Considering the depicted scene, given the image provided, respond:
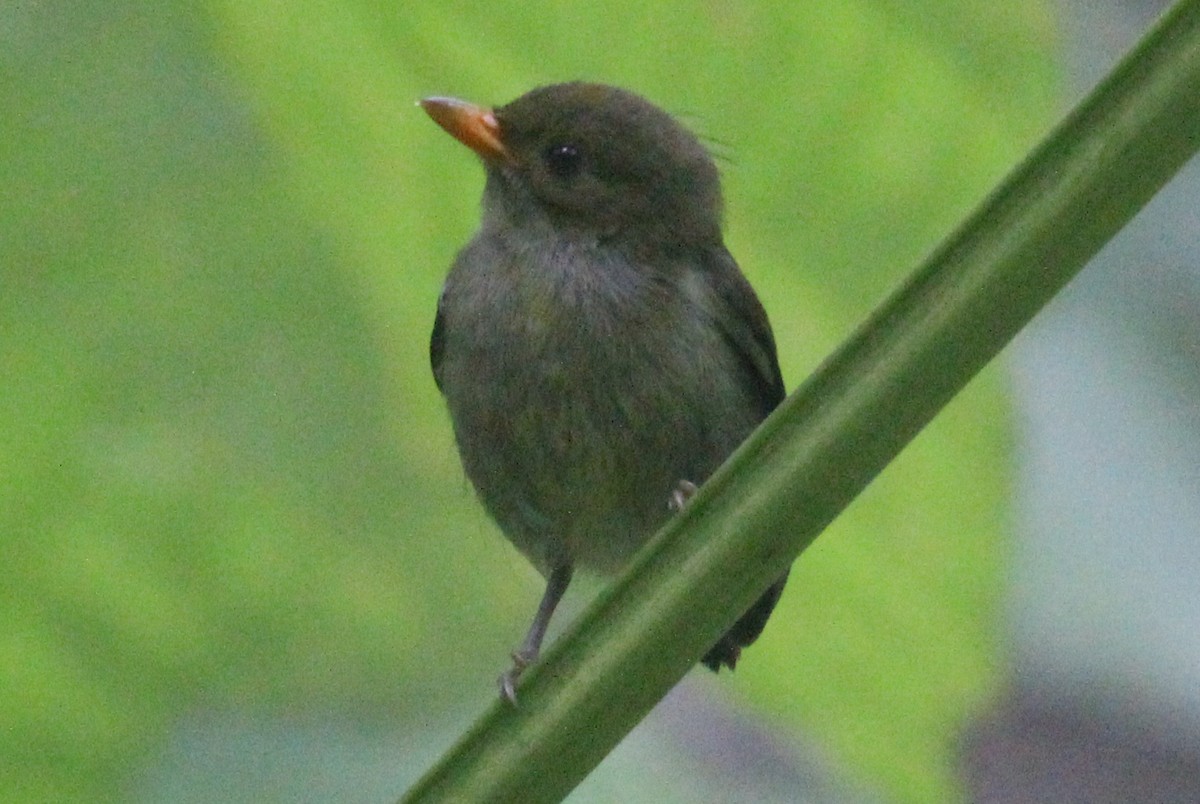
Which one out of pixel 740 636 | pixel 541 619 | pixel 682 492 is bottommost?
pixel 541 619

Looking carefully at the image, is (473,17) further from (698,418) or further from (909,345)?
(909,345)

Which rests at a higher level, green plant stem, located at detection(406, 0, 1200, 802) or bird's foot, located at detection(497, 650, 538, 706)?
green plant stem, located at detection(406, 0, 1200, 802)

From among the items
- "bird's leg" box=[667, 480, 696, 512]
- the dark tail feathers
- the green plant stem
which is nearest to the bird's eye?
"bird's leg" box=[667, 480, 696, 512]

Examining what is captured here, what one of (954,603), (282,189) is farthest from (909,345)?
(282,189)

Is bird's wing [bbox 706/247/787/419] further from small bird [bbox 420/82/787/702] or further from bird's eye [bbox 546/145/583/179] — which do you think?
bird's eye [bbox 546/145/583/179]

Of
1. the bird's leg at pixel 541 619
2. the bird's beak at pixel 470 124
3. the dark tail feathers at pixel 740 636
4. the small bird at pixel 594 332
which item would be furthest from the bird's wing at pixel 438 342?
the dark tail feathers at pixel 740 636

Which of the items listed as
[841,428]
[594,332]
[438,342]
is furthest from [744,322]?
[841,428]

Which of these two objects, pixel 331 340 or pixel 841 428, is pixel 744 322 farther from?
pixel 841 428
